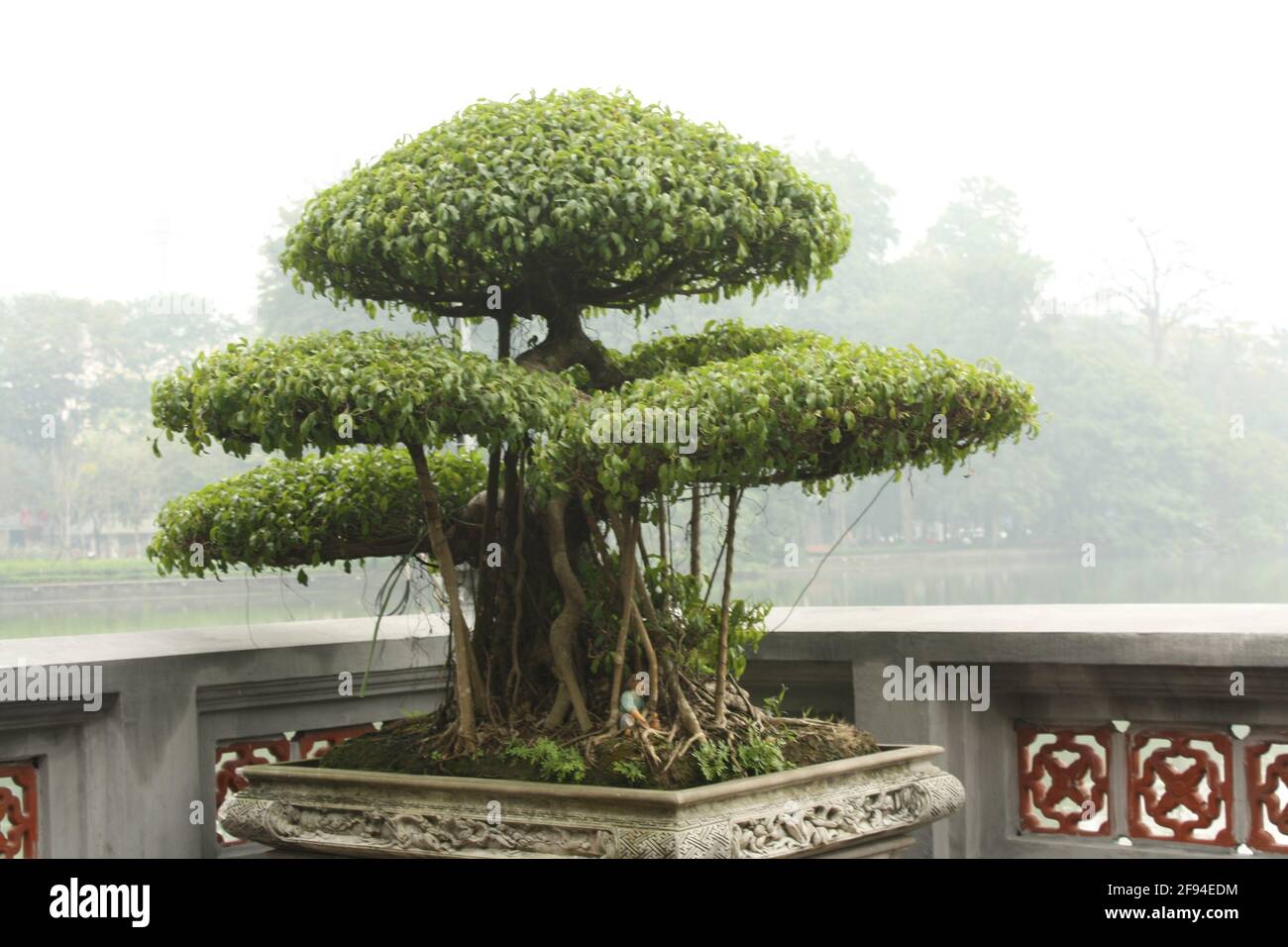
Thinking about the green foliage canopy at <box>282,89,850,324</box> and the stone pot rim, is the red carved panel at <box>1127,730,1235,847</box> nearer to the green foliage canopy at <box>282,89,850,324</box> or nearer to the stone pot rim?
the stone pot rim

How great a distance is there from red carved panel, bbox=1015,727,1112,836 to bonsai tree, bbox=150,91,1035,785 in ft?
2.11

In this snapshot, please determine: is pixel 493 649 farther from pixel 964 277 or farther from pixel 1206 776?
pixel 964 277

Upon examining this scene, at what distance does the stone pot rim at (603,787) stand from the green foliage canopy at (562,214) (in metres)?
1.05

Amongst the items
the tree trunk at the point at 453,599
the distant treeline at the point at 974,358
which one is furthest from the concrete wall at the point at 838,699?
the distant treeline at the point at 974,358

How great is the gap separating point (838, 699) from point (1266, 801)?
1.08m

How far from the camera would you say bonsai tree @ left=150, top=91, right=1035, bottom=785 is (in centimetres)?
275

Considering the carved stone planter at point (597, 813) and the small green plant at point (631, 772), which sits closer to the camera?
the carved stone planter at point (597, 813)

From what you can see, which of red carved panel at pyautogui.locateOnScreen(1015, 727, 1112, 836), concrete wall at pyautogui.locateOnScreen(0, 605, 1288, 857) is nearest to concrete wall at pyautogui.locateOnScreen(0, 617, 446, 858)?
concrete wall at pyautogui.locateOnScreen(0, 605, 1288, 857)

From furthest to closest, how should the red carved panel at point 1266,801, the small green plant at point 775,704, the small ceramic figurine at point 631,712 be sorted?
the small green plant at point 775,704 < the red carved panel at point 1266,801 < the small ceramic figurine at point 631,712

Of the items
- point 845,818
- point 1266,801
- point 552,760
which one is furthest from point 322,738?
point 1266,801

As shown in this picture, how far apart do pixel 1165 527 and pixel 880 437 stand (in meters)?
31.9

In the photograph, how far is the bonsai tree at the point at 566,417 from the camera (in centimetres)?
275

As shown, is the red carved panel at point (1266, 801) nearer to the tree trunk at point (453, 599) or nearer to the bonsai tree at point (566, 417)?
the bonsai tree at point (566, 417)

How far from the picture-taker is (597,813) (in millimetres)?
2727
